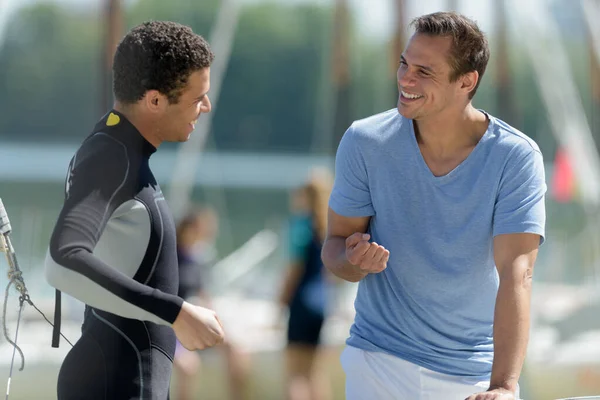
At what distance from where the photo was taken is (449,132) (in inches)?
92.7

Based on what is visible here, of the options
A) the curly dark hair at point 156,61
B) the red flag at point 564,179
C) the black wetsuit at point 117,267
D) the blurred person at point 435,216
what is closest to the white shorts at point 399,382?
the blurred person at point 435,216

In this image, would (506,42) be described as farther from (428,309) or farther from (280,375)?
(428,309)

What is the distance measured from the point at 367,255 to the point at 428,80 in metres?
0.47

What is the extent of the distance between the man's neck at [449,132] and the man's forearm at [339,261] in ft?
1.06

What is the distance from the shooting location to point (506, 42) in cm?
1602

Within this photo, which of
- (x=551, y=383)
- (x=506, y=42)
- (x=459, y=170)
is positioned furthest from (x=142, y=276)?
(x=506, y=42)

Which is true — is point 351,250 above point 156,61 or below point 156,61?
below

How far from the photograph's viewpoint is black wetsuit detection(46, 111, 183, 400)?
1.87m

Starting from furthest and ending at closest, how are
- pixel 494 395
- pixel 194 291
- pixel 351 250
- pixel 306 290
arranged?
pixel 194 291, pixel 306 290, pixel 351 250, pixel 494 395

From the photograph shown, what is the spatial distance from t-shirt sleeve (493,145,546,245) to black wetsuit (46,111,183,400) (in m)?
0.77

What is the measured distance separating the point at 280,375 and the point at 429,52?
17.9 ft

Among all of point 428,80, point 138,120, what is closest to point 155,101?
point 138,120

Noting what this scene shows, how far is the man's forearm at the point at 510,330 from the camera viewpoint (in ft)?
6.88

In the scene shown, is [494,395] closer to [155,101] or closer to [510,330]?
[510,330]
